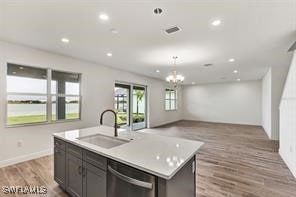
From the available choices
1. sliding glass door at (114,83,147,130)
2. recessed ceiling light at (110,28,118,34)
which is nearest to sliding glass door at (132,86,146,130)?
sliding glass door at (114,83,147,130)

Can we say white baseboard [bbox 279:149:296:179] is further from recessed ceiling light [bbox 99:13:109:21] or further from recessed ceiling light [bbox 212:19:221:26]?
recessed ceiling light [bbox 99:13:109:21]

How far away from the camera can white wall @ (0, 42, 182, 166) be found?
3.28m

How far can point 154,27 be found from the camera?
2.61 m

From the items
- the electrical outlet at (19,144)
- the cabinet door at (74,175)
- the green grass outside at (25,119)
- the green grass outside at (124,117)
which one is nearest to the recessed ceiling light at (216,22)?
the cabinet door at (74,175)

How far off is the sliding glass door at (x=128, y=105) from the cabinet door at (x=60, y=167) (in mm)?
3886

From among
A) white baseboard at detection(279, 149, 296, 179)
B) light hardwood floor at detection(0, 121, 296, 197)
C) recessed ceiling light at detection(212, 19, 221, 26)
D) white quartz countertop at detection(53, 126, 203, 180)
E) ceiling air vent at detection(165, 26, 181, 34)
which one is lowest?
light hardwood floor at detection(0, 121, 296, 197)

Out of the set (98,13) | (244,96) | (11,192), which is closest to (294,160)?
(98,13)

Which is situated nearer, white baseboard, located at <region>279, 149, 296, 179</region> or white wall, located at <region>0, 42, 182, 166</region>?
white baseboard, located at <region>279, 149, 296, 179</region>

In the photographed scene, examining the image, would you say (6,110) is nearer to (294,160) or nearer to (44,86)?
(44,86)

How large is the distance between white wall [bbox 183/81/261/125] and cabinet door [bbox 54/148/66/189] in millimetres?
9625

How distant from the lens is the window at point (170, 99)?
9516 mm

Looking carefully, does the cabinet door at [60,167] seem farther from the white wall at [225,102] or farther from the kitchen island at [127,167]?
the white wall at [225,102]

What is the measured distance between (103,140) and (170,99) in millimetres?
7895

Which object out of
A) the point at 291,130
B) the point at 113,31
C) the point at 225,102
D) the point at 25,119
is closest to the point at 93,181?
the point at 113,31
